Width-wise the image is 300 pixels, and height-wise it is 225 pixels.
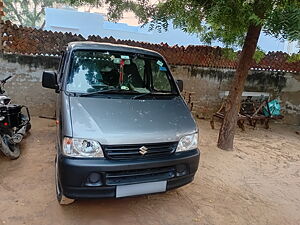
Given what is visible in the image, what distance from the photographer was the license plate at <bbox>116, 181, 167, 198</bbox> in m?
2.38

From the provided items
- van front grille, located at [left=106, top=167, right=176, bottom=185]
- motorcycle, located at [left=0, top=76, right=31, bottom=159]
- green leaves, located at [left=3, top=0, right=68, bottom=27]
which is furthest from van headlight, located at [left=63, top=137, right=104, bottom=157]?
green leaves, located at [left=3, top=0, right=68, bottom=27]

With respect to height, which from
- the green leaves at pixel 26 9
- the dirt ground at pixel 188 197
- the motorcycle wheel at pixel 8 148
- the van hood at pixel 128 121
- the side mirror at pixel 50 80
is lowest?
the dirt ground at pixel 188 197

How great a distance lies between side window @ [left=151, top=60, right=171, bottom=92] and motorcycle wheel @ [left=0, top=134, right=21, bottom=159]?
2.38m

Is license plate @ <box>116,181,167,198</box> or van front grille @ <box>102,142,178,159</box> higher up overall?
van front grille @ <box>102,142,178,159</box>

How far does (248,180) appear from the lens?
3.86 m

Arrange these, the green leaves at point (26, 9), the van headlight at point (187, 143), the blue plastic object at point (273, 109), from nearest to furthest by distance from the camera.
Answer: the van headlight at point (187, 143) < the blue plastic object at point (273, 109) < the green leaves at point (26, 9)

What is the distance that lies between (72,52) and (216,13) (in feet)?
6.56

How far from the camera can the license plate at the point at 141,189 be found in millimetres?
2375

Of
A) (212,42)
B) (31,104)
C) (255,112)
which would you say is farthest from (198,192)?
(212,42)

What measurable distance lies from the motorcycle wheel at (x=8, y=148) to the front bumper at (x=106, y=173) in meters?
1.80

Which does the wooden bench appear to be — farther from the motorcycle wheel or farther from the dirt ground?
the motorcycle wheel

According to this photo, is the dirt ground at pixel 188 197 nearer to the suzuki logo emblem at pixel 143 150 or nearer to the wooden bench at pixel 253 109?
the suzuki logo emblem at pixel 143 150

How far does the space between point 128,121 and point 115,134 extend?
0.26m

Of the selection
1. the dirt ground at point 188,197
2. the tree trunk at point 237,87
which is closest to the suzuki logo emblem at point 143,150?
the dirt ground at point 188,197
